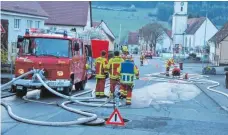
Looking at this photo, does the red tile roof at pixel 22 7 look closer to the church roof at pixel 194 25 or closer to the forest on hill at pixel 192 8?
the forest on hill at pixel 192 8

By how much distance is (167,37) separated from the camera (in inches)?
5153

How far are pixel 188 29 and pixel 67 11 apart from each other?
6354 cm

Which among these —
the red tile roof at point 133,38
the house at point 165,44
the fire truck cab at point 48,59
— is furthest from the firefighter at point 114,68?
the red tile roof at point 133,38

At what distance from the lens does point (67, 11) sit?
6312 centimetres

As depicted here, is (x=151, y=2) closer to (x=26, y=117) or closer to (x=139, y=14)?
(x=139, y=14)

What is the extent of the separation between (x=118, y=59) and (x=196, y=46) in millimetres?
96713

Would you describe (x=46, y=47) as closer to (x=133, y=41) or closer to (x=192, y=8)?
(x=133, y=41)

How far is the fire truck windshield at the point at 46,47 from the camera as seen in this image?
53.9 ft

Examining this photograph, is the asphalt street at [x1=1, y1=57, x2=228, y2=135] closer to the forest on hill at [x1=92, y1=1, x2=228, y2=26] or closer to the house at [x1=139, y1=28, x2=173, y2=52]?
the forest on hill at [x1=92, y1=1, x2=228, y2=26]

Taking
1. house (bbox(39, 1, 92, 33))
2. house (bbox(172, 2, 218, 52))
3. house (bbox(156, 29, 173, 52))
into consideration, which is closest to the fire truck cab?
house (bbox(39, 1, 92, 33))

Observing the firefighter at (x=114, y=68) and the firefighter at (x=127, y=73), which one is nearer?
the firefighter at (x=127, y=73)

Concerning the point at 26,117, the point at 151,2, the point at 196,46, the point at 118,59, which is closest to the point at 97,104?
the point at 118,59

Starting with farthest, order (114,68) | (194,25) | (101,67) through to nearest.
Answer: (194,25) < (101,67) < (114,68)

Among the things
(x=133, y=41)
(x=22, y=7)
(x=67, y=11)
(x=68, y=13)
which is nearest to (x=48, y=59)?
(x=22, y=7)
